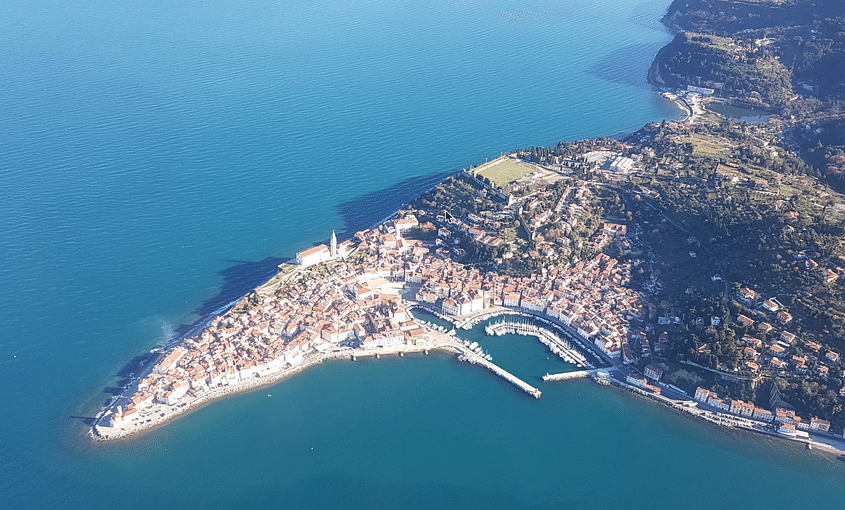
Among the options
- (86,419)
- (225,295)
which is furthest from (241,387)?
(225,295)

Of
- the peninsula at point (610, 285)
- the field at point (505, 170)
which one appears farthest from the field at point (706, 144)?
the field at point (505, 170)

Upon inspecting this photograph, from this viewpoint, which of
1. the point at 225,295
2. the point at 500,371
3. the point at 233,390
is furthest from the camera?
the point at 225,295

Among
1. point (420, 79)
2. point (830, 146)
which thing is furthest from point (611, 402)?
point (420, 79)

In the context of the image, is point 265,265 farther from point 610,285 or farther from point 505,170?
point 610,285

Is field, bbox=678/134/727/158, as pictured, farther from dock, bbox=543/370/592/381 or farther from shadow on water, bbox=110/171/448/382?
dock, bbox=543/370/592/381

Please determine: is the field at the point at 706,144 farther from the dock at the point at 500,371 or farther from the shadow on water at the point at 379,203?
the dock at the point at 500,371

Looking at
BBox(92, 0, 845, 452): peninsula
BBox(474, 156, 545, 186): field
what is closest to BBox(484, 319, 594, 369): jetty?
BBox(92, 0, 845, 452): peninsula

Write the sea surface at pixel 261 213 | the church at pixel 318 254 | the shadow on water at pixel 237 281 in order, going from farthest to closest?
the church at pixel 318 254 < the shadow on water at pixel 237 281 < the sea surface at pixel 261 213
